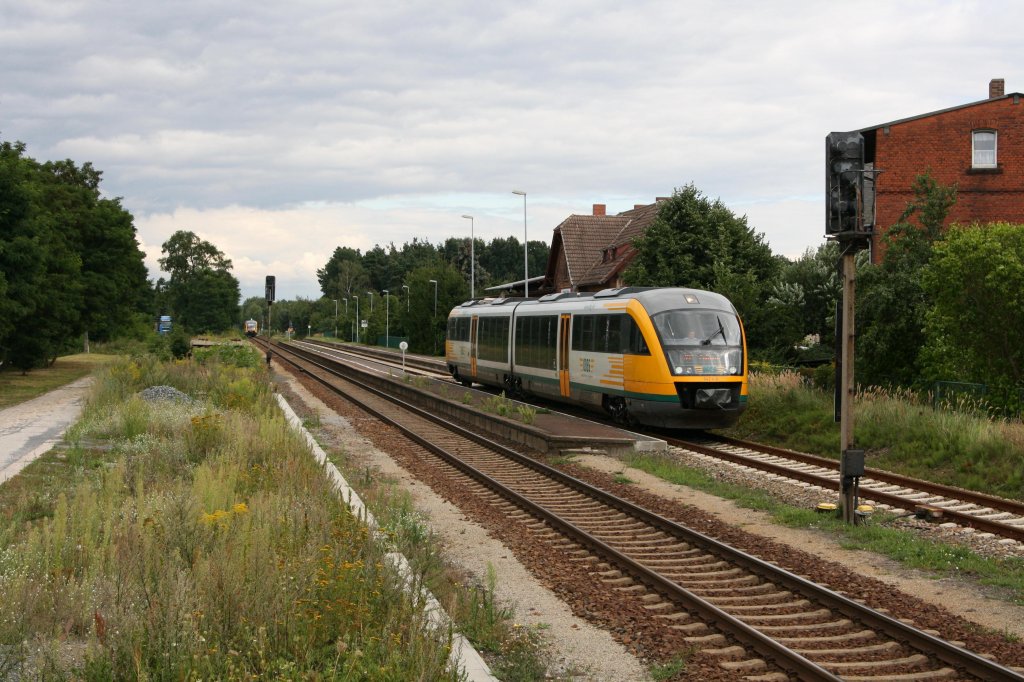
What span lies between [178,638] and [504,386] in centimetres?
2486

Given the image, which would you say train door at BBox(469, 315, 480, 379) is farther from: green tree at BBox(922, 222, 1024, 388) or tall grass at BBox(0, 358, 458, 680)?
tall grass at BBox(0, 358, 458, 680)

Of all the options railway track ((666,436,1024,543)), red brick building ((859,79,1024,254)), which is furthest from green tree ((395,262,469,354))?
railway track ((666,436,1024,543))

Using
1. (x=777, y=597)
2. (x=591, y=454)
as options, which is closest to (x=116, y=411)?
(x=591, y=454)

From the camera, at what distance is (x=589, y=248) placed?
58.2 m

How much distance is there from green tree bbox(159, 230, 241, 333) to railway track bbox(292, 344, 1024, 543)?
323 ft

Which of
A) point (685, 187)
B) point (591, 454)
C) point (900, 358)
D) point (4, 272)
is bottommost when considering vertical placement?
point (591, 454)

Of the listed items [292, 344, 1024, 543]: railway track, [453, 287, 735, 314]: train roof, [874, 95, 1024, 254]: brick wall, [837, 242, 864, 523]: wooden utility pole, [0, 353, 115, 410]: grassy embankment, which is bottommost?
[292, 344, 1024, 543]: railway track

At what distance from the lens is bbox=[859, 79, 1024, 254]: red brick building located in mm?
33781

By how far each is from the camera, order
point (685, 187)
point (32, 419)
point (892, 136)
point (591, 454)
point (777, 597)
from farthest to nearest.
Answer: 1. point (685, 187)
2. point (892, 136)
3. point (32, 419)
4. point (591, 454)
5. point (777, 597)

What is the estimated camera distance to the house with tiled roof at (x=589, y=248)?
5347 centimetres

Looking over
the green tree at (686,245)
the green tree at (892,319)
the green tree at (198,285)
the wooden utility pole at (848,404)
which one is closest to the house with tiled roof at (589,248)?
the green tree at (686,245)

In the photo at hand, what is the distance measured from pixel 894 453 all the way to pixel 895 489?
110 inches

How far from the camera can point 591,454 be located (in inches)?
687

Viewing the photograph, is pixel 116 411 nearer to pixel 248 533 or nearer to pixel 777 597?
pixel 248 533
